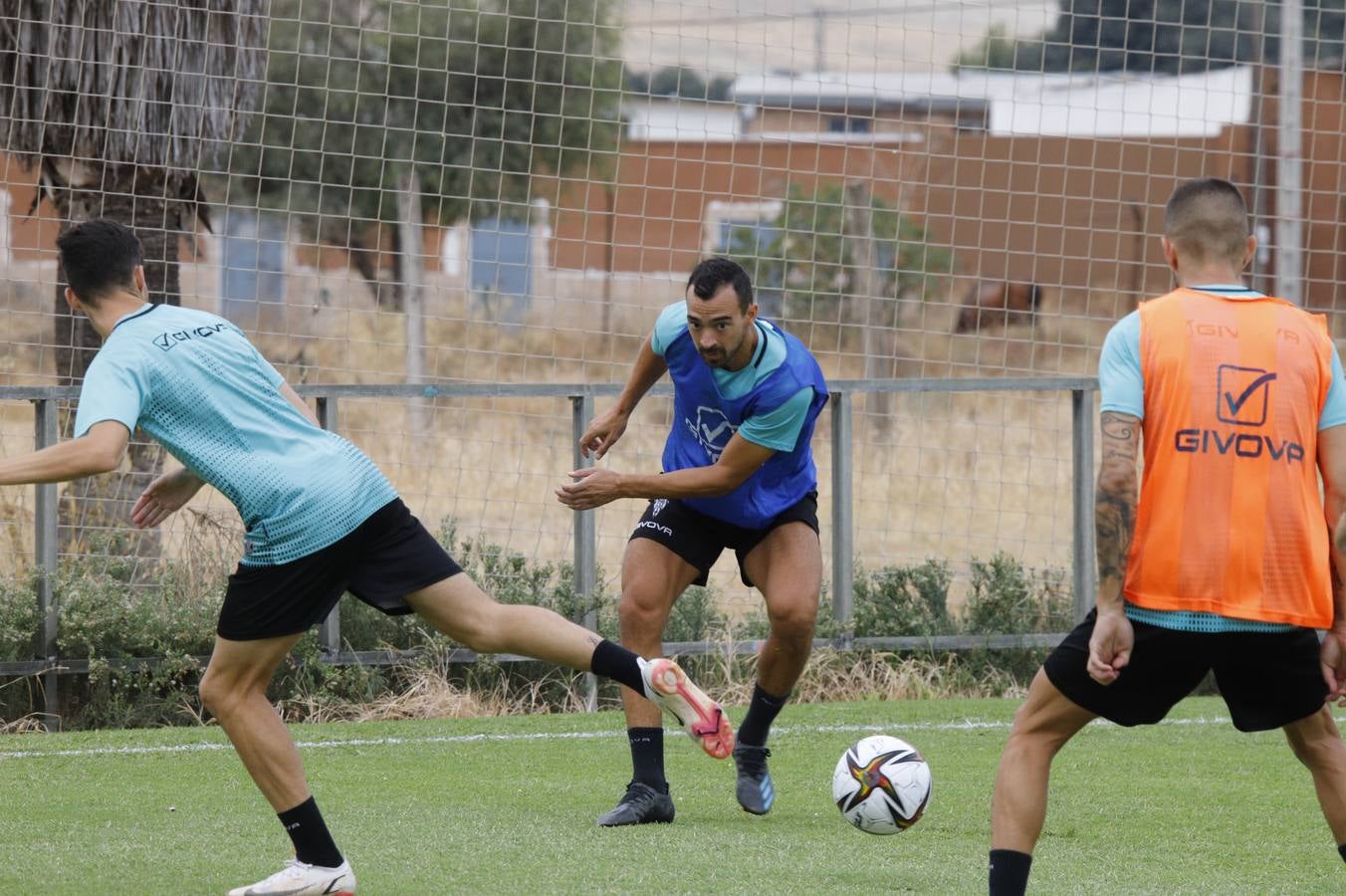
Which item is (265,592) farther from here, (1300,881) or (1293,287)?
(1293,287)

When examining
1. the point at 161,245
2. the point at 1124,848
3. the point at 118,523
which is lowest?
the point at 1124,848

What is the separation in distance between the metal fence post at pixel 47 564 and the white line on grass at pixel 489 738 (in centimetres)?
88

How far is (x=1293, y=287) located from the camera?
37.3ft

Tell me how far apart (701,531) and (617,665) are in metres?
1.45

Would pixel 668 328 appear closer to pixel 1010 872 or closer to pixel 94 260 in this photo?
pixel 94 260

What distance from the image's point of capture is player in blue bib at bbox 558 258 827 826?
586 cm

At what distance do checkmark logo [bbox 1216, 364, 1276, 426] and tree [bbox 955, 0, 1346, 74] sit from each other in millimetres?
5502

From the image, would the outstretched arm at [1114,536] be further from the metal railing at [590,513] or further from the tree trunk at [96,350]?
the tree trunk at [96,350]

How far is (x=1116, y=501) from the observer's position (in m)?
3.94

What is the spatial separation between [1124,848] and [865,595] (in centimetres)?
390

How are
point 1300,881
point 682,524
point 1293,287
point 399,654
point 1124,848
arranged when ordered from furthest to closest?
point 1293,287
point 399,654
point 682,524
point 1124,848
point 1300,881

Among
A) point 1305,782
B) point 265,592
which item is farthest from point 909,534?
point 265,592

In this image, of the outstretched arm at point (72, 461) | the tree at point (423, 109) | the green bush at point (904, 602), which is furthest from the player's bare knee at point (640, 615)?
the tree at point (423, 109)

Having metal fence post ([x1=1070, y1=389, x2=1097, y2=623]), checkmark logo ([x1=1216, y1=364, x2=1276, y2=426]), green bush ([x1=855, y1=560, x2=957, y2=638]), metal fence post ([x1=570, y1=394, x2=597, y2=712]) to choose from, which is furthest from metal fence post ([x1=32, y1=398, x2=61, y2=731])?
checkmark logo ([x1=1216, y1=364, x2=1276, y2=426])
